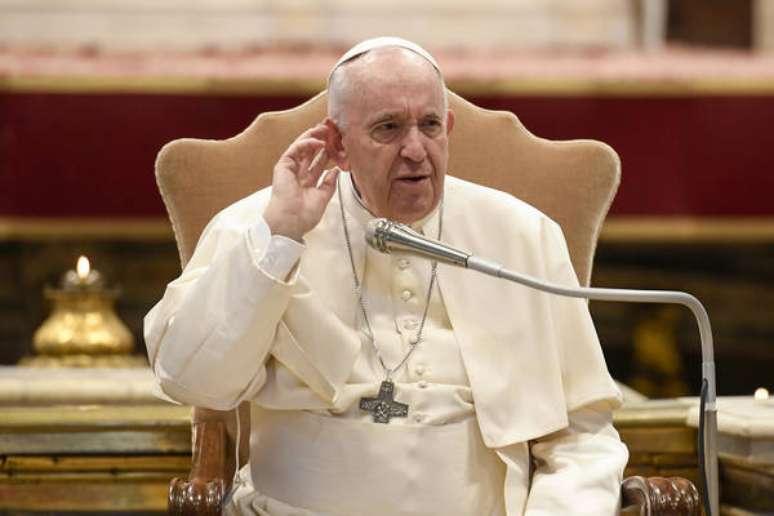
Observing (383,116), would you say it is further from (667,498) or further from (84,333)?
(84,333)

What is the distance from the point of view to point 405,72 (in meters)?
3.07

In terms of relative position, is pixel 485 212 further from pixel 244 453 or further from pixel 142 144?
pixel 142 144

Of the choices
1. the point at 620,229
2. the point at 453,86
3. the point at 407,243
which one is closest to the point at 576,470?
the point at 407,243

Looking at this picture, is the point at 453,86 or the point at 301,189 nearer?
the point at 301,189

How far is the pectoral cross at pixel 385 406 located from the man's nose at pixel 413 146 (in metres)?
0.43

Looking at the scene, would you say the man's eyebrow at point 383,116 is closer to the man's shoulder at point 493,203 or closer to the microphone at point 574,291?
the man's shoulder at point 493,203

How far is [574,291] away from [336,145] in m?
0.72

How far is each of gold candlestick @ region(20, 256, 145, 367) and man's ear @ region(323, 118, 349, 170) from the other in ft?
7.52

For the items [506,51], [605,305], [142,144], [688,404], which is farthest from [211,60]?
[688,404]

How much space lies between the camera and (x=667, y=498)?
2953 mm

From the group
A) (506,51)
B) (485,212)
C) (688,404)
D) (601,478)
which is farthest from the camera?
(506,51)

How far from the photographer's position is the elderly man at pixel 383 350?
2959mm

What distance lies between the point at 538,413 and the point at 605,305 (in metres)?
4.81

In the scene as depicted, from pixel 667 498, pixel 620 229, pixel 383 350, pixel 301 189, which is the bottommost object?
pixel 667 498
